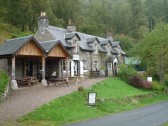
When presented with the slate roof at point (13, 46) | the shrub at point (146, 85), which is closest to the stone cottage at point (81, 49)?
the slate roof at point (13, 46)

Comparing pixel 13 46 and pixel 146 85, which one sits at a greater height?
pixel 13 46

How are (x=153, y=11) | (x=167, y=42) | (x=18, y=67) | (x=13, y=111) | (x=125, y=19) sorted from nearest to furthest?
(x=13, y=111) < (x=18, y=67) < (x=167, y=42) < (x=125, y=19) < (x=153, y=11)

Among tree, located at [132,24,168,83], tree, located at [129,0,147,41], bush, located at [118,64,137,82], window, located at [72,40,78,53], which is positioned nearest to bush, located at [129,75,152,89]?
bush, located at [118,64,137,82]

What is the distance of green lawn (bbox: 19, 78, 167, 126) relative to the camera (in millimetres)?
17797

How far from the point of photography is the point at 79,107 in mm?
21641

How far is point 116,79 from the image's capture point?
38.7 meters

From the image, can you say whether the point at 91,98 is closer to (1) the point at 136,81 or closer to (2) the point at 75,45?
(1) the point at 136,81

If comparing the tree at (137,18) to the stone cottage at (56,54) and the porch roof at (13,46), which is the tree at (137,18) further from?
the porch roof at (13,46)

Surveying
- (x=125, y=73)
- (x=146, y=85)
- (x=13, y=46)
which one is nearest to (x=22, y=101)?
(x=13, y=46)

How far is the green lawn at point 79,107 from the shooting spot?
17797 millimetres

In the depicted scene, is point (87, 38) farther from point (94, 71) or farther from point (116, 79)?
point (116, 79)

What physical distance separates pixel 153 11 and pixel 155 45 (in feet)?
190

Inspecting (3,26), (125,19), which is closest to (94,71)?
(3,26)

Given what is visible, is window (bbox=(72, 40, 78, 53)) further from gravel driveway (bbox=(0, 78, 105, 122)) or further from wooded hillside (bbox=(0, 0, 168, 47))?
gravel driveway (bbox=(0, 78, 105, 122))
